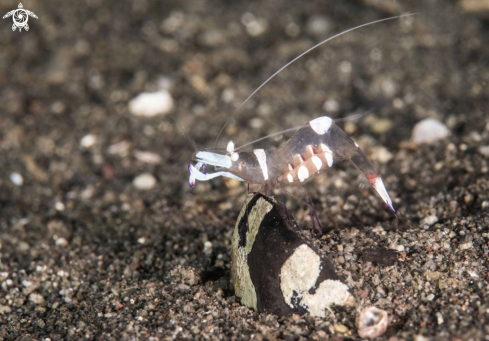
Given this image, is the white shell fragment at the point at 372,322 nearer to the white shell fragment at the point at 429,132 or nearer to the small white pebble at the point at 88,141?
the white shell fragment at the point at 429,132

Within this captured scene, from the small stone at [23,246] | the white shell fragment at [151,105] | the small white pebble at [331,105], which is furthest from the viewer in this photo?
the white shell fragment at [151,105]

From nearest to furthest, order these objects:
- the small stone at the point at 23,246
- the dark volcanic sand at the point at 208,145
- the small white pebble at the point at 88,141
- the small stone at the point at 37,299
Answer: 1. the dark volcanic sand at the point at 208,145
2. the small stone at the point at 37,299
3. the small stone at the point at 23,246
4. the small white pebble at the point at 88,141

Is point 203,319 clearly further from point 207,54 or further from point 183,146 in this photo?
point 207,54

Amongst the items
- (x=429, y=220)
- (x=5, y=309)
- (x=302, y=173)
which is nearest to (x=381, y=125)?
(x=429, y=220)

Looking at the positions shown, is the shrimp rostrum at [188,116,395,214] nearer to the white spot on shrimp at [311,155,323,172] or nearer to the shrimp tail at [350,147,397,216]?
the white spot on shrimp at [311,155,323,172]

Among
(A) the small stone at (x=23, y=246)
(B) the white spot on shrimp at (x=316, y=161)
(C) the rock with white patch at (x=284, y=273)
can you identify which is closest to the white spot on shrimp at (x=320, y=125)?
(B) the white spot on shrimp at (x=316, y=161)

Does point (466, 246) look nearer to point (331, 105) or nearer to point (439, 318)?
point (439, 318)

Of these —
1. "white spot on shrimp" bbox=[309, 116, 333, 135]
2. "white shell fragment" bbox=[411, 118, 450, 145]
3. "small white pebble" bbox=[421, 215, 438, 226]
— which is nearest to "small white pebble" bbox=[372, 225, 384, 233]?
"small white pebble" bbox=[421, 215, 438, 226]
